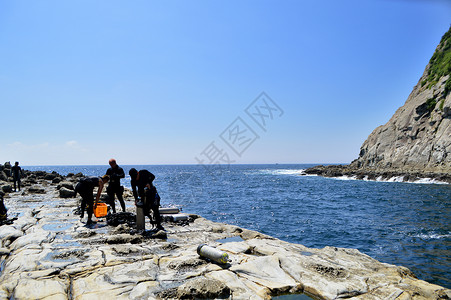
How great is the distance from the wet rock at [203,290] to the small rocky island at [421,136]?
51.3 meters

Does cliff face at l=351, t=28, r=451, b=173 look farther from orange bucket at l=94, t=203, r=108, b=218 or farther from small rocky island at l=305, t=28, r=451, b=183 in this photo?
orange bucket at l=94, t=203, r=108, b=218

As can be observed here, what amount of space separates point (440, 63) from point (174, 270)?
8318cm

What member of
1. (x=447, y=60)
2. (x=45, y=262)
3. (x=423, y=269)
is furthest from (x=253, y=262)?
(x=447, y=60)

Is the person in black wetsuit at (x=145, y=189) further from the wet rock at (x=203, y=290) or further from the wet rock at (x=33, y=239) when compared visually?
the wet rock at (x=203, y=290)

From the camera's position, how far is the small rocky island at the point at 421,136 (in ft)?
159

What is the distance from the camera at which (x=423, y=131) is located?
5553 cm

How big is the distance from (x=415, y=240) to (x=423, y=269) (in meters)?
4.52

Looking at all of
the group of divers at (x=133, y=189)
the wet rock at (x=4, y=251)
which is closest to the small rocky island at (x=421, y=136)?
the group of divers at (x=133, y=189)

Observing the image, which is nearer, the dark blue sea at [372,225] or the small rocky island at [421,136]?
the dark blue sea at [372,225]

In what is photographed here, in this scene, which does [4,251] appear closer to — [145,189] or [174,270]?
[145,189]

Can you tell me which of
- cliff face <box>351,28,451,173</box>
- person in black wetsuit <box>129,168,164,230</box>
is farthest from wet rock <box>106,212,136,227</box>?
cliff face <box>351,28,451,173</box>

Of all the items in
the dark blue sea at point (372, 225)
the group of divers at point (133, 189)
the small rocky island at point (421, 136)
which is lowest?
the dark blue sea at point (372, 225)

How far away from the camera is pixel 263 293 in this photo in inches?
189

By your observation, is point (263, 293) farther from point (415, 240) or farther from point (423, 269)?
point (415, 240)
